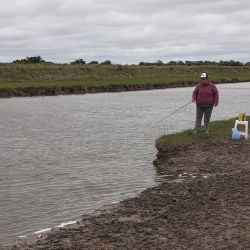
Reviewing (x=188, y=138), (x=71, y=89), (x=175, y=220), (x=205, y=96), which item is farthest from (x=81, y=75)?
(x=175, y=220)

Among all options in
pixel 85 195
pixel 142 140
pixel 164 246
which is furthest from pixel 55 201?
pixel 142 140

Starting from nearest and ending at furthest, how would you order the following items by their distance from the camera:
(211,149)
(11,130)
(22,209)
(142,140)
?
(22,209), (211,149), (142,140), (11,130)

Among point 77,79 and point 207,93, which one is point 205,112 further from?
point 77,79

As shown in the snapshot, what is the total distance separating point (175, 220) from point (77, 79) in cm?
6050

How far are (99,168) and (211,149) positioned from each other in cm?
351

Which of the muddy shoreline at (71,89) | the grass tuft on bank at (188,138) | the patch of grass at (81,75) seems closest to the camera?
the grass tuft on bank at (188,138)

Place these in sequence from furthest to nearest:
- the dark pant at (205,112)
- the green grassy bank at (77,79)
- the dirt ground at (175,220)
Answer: the green grassy bank at (77,79)
the dark pant at (205,112)
the dirt ground at (175,220)

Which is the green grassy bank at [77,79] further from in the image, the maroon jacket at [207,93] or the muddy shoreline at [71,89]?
the maroon jacket at [207,93]

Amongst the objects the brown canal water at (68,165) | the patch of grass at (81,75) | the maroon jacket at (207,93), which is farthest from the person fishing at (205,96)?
the patch of grass at (81,75)

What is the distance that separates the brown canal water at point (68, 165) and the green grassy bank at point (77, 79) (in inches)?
978

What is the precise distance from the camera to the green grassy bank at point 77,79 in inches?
2231

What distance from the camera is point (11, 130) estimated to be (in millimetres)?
25891

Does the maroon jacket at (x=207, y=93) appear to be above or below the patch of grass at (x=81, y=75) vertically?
below

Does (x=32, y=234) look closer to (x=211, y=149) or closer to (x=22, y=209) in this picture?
(x=22, y=209)
